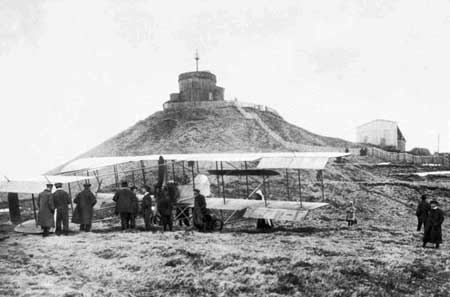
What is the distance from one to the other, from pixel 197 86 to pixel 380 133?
3177cm

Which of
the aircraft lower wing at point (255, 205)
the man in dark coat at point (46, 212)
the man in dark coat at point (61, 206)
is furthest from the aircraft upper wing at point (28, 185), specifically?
the aircraft lower wing at point (255, 205)

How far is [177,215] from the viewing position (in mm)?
18531

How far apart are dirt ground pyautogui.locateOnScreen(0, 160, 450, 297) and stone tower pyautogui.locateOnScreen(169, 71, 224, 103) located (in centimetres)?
4860

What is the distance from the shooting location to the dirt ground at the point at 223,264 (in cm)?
923

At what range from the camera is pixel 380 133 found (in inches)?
2849

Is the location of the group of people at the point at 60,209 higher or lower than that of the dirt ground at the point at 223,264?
higher

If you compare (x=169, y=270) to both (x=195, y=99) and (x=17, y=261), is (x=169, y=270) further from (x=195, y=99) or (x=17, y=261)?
(x=195, y=99)

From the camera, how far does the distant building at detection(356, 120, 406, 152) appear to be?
7219 cm

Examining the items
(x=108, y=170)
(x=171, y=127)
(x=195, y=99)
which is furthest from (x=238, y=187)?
(x=195, y=99)

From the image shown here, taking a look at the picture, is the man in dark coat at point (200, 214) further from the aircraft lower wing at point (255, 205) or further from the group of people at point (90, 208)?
the aircraft lower wing at point (255, 205)

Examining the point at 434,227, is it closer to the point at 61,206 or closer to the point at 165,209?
the point at 165,209

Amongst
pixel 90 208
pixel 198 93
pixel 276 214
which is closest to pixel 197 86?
pixel 198 93

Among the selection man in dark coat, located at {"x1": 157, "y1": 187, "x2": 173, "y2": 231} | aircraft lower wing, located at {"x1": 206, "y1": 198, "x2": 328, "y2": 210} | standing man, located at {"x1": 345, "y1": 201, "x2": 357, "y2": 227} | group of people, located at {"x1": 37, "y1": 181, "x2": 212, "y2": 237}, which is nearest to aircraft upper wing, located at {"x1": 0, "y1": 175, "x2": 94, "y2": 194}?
group of people, located at {"x1": 37, "y1": 181, "x2": 212, "y2": 237}

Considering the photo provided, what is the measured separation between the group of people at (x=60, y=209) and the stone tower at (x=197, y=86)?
48466 mm
